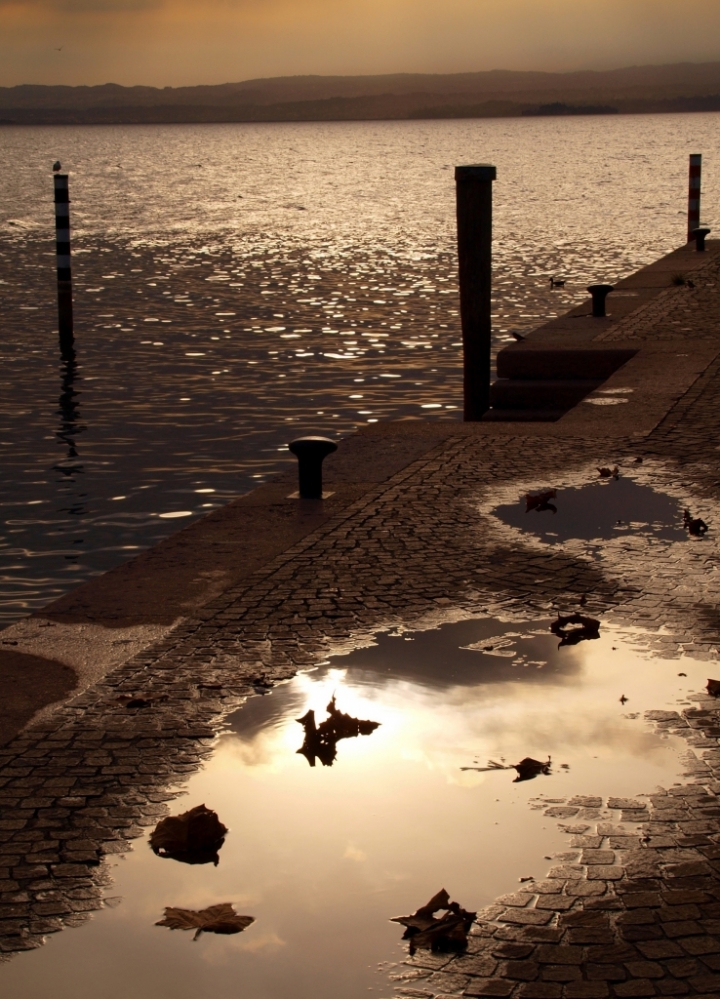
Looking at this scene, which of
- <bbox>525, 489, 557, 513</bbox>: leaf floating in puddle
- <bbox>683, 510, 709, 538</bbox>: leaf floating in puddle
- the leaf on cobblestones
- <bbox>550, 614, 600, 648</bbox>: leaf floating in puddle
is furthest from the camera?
<bbox>525, 489, 557, 513</bbox>: leaf floating in puddle

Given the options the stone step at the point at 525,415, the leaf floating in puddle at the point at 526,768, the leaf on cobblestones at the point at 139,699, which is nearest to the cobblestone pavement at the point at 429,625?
the leaf on cobblestones at the point at 139,699

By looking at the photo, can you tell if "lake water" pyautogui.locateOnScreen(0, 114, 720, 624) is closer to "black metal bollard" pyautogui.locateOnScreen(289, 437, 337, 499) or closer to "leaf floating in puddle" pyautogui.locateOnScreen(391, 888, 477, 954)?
"black metal bollard" pyautogui.locateOnScreen(289, 437, 337, 499)

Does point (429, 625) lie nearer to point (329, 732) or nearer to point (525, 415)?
point (329, 732)

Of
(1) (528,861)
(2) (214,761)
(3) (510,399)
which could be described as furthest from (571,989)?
(3) (510,399)

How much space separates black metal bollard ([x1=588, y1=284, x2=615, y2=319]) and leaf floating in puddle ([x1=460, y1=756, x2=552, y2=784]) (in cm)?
986

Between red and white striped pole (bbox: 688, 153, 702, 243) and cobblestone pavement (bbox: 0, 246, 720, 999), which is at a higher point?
red and white striped pole (bbox: 688, 153, 702, 243)

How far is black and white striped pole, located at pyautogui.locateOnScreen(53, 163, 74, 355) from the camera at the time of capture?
16.2 m

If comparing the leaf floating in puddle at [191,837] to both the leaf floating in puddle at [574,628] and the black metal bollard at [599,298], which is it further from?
the black metal bollard at [599,298]

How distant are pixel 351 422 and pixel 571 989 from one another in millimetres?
9503

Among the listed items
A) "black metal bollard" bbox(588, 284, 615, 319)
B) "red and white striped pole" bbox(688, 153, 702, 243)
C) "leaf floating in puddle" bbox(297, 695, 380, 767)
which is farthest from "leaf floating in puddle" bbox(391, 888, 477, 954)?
"red and white striped pole" bbox(688, 153, 702, 243)

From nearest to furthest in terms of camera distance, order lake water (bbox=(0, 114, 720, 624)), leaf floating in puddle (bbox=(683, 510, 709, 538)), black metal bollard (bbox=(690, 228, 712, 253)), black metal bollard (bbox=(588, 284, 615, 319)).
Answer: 1. leaf floating in puddle (bbox=(683, 510, 709, 538))
2. lake water (bbox=(0, 114, 720, 624))
3. black metal bollard (bbox=(588, 284, 615, 319))
4. black metal bollard (bbox=(690, 228, 712, 253))

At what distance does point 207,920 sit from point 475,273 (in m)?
8.74

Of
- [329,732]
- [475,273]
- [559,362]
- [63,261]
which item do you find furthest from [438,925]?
[63,261]

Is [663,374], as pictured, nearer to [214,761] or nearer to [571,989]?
[214,761]
